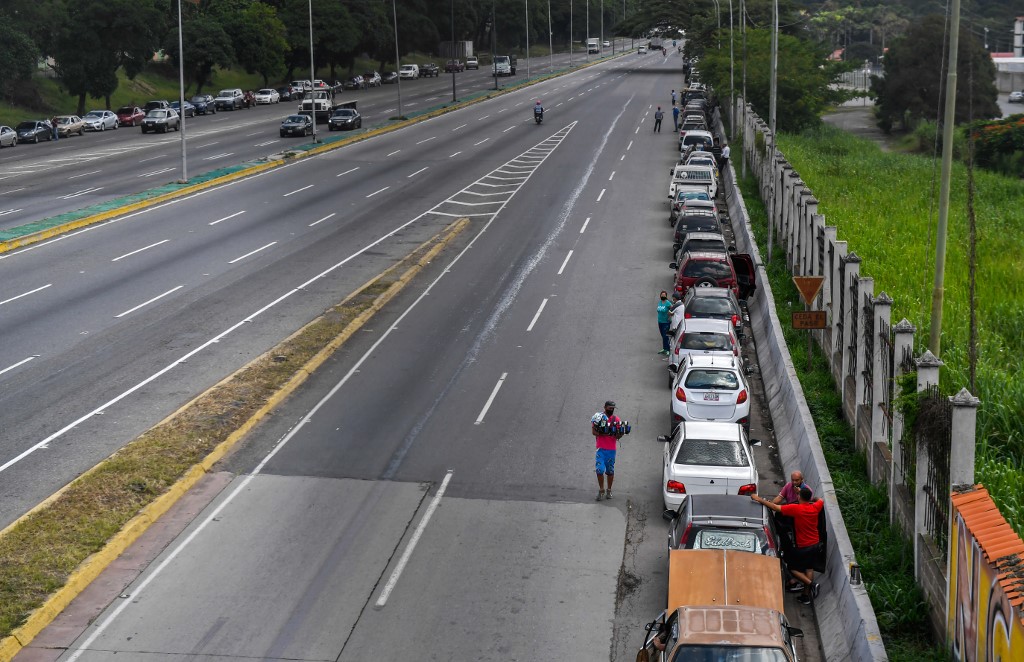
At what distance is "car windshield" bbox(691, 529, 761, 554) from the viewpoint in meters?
14.4

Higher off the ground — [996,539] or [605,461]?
[996,539]

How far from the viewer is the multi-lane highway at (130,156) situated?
46.4m

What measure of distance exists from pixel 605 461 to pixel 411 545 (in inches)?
135

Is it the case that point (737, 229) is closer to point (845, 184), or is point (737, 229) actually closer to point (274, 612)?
point (845, 184)

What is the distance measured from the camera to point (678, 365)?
75.0 feet

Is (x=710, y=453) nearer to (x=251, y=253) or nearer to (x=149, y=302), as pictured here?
(x=149, y=302)

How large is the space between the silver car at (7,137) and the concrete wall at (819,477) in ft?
169

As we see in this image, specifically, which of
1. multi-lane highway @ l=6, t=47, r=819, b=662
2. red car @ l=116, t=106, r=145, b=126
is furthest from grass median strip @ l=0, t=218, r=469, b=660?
red car @ l=116, t=106, r=145, b=126

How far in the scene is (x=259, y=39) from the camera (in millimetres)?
100000

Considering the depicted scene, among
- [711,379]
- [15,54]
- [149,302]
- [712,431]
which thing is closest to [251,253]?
[149,302]

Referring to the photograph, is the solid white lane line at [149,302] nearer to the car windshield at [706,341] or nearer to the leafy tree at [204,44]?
the car windshield at [706,341]

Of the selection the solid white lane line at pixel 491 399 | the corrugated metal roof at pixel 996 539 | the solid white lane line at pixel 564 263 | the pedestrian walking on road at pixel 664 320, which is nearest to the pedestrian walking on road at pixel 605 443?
the solid white lane line at pixel 491 399

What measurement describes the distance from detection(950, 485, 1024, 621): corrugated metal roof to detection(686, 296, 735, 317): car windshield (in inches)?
529

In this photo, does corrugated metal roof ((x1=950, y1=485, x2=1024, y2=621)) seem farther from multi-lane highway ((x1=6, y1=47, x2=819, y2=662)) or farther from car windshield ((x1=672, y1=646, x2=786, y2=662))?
multi-lane highway ((x1=6, y1=47, x2=819, y2=662))
